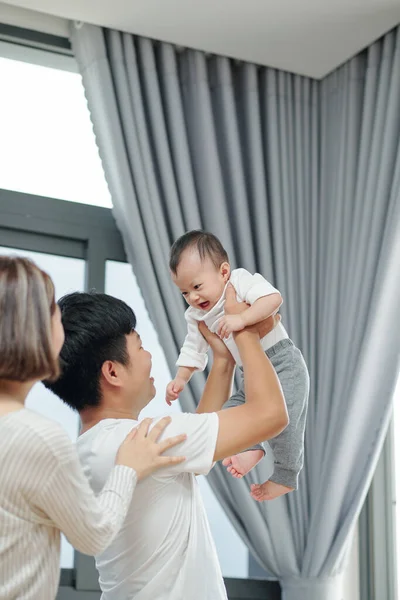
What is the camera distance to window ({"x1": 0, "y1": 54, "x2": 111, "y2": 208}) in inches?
133

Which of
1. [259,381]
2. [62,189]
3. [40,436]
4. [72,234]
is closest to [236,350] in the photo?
[259,381]

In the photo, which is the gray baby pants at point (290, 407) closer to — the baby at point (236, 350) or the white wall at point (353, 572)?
the baby at point (236, 350)

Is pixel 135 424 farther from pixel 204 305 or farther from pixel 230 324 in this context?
pixel 204 305

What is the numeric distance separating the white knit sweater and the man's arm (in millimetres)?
308

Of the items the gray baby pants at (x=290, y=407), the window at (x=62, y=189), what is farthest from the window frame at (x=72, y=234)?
the gray baby pants at (x=290, y=407)

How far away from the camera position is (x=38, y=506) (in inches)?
56.3

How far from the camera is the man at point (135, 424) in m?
1.69

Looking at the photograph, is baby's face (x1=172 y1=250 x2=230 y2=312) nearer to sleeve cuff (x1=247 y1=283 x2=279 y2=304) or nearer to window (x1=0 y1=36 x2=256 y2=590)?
sleeve cuff (x1=247 y1=283 x2=279 y2=304)

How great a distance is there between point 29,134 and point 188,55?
717 millimetres

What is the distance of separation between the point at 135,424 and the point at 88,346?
18cm

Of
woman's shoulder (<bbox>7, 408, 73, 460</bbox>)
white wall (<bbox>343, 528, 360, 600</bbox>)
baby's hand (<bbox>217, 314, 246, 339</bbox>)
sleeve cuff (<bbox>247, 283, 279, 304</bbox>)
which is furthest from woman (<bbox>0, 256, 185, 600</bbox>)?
white wall (<bbox>343, 528, 360, 600</bbox>)

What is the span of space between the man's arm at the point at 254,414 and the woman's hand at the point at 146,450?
0.08 meters

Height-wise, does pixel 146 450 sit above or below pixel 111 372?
below

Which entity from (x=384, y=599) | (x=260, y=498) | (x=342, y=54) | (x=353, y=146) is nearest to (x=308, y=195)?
(x=353, y=146)
